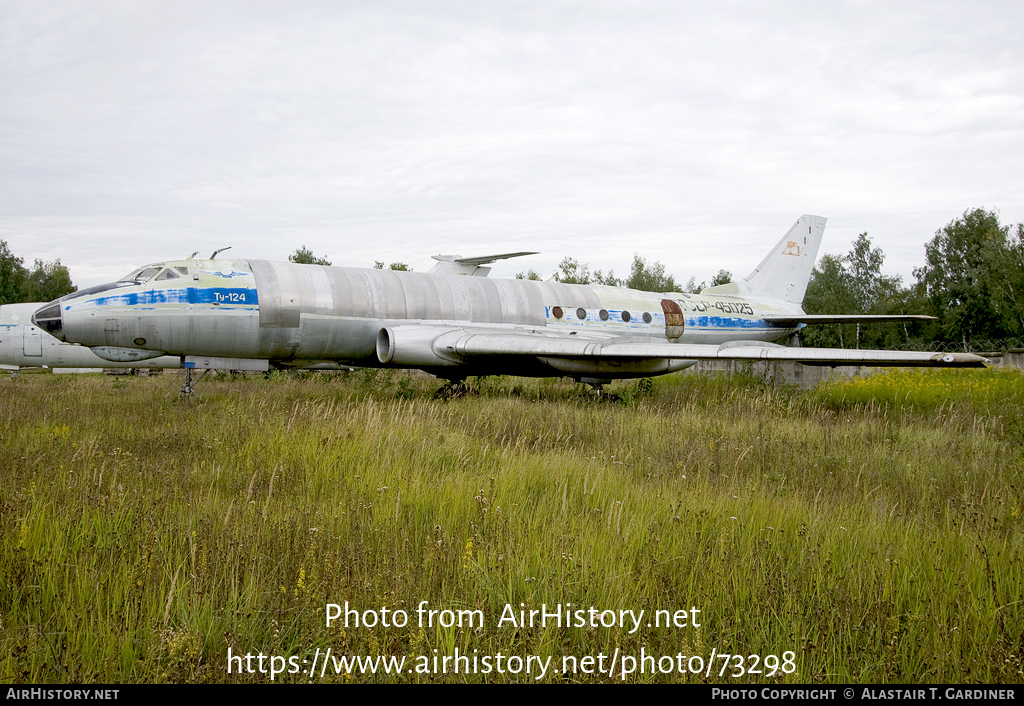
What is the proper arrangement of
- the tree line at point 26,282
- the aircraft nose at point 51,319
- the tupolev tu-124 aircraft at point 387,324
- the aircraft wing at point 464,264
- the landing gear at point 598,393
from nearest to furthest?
the aircraft nose at point 51,319 < the tupolev tu-124 aircraft at point 387,324 < the landing gear at point 598,393 < the aircraft wing at point 464,264 < the tree line at point 26,282

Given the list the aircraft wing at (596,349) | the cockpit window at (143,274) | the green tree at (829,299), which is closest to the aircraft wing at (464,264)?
the aircraft wing at (596,349)

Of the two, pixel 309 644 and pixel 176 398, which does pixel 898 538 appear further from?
pixel 176 398

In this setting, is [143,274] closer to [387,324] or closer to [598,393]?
[387,324]

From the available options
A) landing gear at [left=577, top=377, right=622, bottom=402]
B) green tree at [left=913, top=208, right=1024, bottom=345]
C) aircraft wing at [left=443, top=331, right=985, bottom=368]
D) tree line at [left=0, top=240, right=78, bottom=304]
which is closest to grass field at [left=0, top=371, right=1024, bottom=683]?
aircraft wing at [left=443, top=331, right=985, bottom=368]

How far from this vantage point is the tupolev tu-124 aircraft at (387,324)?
36.7 feet

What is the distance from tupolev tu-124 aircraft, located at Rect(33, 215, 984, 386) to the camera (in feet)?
36.7

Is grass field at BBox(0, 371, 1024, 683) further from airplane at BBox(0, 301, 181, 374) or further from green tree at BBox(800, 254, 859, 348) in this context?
green tree at BBox(800, 254, 859, 348)

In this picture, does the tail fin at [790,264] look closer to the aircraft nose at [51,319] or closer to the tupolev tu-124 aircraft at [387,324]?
the tupolev tu-124 aircraft at [387,324]

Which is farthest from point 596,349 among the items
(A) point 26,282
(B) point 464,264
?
(A) point 26,282

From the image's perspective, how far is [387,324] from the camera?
516 inches

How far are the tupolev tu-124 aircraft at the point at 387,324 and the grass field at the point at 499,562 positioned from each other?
4.45m

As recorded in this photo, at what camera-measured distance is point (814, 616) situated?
120 inches

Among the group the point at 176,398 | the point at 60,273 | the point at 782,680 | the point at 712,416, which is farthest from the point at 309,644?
the point at 60,273
